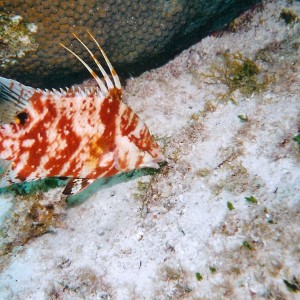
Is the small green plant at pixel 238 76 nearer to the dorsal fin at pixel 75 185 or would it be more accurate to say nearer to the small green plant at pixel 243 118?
the small green plant at pixel 243 118

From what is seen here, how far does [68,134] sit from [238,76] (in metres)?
2.69

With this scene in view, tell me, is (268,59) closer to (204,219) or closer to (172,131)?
(172,131)

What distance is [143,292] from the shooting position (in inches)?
118

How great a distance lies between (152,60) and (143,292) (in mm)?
3497

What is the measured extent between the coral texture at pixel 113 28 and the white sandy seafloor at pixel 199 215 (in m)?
0.77

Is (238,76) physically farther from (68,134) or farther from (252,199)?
(68,134)

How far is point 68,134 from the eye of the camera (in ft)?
9.95

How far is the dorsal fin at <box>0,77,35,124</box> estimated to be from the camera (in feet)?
9.43

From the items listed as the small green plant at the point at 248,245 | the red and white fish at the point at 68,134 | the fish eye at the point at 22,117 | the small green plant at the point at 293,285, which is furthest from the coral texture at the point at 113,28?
the small green plant at the point at 293,285

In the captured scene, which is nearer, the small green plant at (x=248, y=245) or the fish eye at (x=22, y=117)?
the small green plant at (x=248, y=245)

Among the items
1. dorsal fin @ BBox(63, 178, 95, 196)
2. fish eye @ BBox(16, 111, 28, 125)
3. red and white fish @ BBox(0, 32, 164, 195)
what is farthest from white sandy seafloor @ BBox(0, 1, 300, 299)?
fish eye @ BBox(16, 111, 28, 125)

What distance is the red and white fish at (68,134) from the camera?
2947mm

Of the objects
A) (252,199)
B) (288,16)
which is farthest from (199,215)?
(288,16)

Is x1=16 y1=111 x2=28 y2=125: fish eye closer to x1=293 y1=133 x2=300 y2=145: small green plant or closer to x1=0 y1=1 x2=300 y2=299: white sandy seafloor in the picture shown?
x1=0 y1=1 x2=300 y2=299: white sandy seafloor
